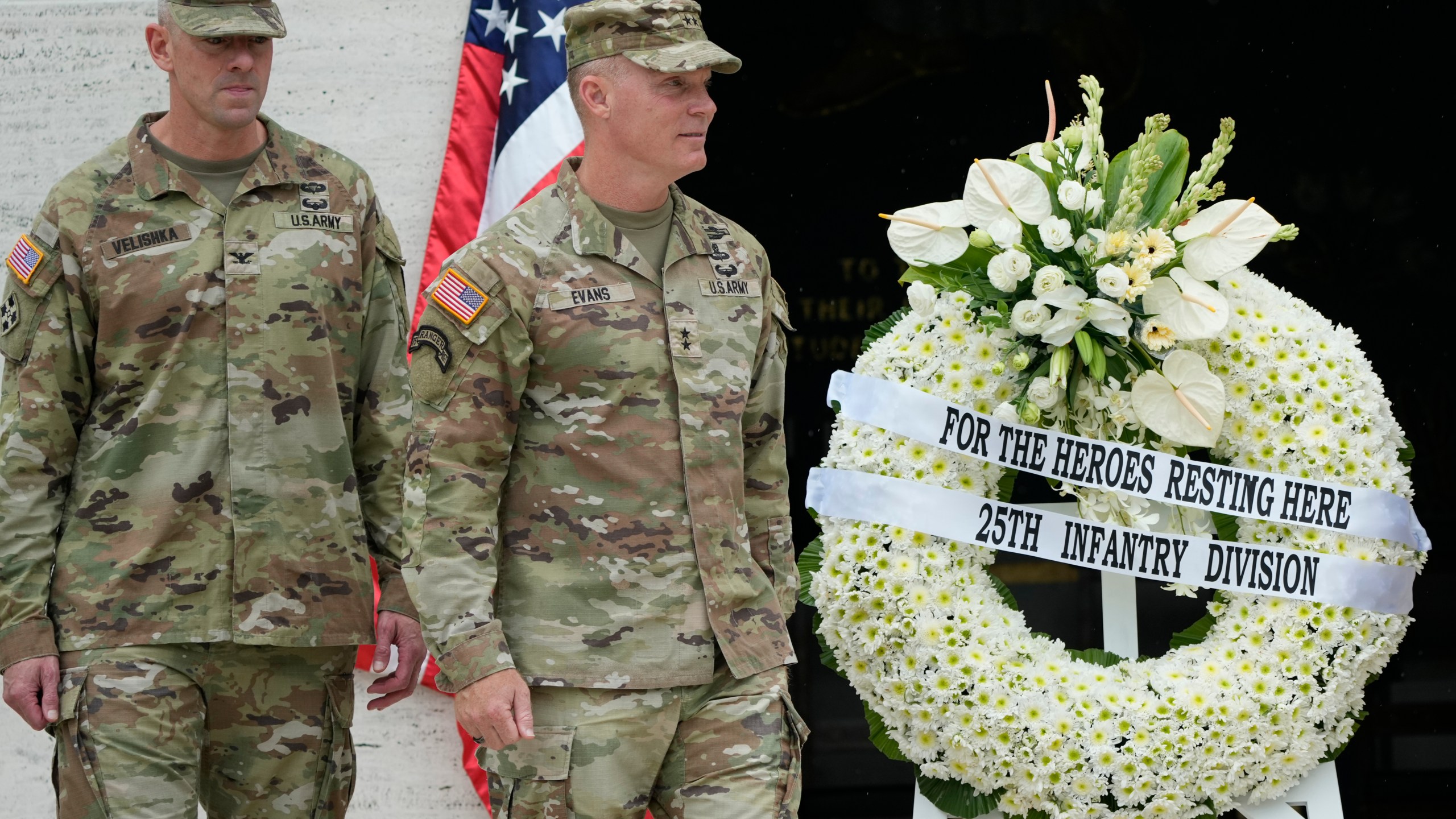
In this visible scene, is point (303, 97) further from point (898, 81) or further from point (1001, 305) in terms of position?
point (1001, 305)

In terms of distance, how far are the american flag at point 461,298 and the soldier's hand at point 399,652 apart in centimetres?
72

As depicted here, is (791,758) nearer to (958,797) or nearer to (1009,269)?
(958,797)

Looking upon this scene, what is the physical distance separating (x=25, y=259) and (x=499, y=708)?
113 centimetres

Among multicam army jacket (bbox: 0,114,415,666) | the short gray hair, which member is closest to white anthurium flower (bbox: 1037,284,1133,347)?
the short gray hair

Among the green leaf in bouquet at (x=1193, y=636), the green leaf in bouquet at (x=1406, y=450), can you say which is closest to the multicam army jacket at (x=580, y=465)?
the green leaf in bouquet at (x=1193, y=636)

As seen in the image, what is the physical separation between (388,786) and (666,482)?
204cm

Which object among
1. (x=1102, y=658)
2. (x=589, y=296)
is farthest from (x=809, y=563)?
(x=589, y=296)

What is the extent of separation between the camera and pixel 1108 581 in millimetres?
3174

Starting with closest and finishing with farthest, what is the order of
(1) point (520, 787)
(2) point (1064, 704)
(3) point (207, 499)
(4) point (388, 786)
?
(1) point (520, 787) < (3) point (207, 499) < (2) point (1064, 704) < (4) point (388, 786)

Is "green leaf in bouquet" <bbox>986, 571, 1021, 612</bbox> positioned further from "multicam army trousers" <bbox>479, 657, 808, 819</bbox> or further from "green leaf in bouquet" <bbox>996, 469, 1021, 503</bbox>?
"multicam army trousers" <bbox>479, 657, 808, 819</bbox>

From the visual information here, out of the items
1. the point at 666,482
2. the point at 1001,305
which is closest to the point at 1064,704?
the point at 1001,305

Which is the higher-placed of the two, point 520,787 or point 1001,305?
point 1001,305

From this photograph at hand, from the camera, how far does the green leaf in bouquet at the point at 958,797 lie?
3090 millimetres

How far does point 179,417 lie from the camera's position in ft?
8.69
